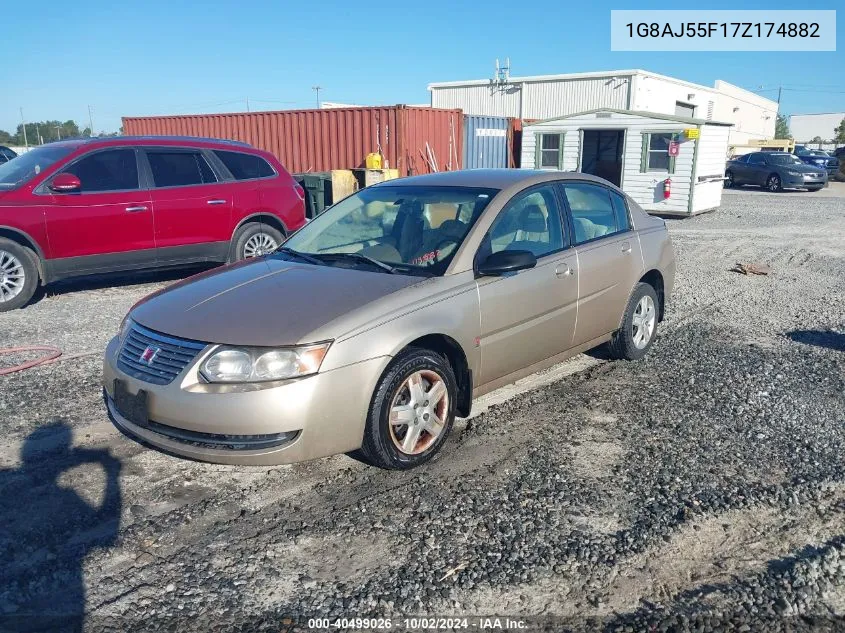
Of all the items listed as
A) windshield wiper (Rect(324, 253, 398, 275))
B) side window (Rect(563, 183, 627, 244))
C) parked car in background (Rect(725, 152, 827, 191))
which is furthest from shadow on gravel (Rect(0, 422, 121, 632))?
parked car in background (Rect(725, 152, 827, 191))

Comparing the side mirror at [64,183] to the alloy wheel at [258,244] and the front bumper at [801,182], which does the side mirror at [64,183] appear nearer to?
the alloy wheel at [258,244]

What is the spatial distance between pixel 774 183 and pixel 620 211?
999 inches

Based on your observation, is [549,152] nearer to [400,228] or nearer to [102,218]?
[102,218]

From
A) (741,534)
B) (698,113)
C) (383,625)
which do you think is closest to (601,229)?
(741,534)

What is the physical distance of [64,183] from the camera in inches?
298

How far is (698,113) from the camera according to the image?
34.8 metres

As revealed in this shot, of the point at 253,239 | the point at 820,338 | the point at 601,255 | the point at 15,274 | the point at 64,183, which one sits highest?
the point at 64,183

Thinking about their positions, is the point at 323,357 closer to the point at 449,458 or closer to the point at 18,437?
the point at 449,458

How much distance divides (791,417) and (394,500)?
2.81 m

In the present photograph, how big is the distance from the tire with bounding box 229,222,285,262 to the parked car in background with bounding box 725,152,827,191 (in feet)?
72.3

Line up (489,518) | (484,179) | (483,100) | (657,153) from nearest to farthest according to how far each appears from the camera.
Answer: (489,518)
(484,179)
(657,153)
(483,100)

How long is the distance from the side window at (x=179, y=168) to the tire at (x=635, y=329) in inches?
219

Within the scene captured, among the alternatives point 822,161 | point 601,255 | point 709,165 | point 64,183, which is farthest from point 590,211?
point 822,161

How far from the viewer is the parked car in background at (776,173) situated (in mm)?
27000
